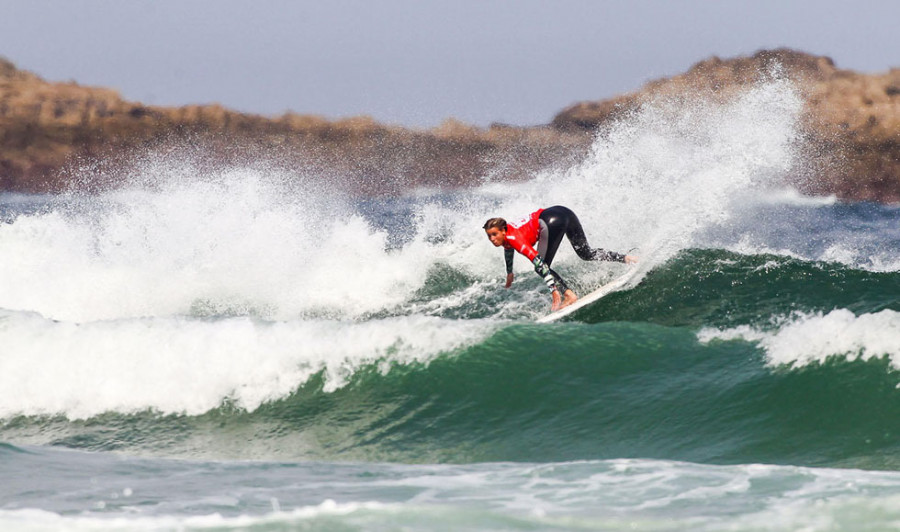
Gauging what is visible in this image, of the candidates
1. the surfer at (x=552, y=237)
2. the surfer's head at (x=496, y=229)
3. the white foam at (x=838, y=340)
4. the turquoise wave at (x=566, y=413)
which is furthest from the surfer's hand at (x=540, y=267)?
the white foam at (x=838, y=340)

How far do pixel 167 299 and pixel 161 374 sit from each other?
19.9ft

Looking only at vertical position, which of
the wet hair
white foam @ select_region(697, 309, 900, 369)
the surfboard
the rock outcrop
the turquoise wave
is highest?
the rock outcrop

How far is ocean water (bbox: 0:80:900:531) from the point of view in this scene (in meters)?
4.97

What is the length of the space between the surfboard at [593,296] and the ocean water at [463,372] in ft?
0.44

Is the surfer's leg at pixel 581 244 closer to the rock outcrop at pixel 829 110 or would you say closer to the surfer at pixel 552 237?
the surfer at pixel 552 237

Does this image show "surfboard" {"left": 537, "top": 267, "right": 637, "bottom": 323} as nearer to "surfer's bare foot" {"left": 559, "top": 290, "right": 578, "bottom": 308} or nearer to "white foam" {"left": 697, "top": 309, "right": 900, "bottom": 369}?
"surfer's bare foot" {"left": 559, "top": 290, "right": 578, "bottom": 308}

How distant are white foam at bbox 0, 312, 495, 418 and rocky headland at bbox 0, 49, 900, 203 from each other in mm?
42143

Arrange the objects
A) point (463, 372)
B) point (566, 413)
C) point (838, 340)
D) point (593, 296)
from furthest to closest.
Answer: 1. point (593, 296)
2. point (463, 372)
3. point (838, 340)
4. point (566, 413)

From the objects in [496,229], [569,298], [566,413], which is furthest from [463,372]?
[569,298]

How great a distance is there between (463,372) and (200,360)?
8.18 feet

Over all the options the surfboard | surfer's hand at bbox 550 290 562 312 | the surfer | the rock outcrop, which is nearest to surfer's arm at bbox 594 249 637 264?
the surfer

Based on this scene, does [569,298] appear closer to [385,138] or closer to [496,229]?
[496,229]

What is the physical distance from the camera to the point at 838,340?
736 cm

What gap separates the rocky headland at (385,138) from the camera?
50594 mm
